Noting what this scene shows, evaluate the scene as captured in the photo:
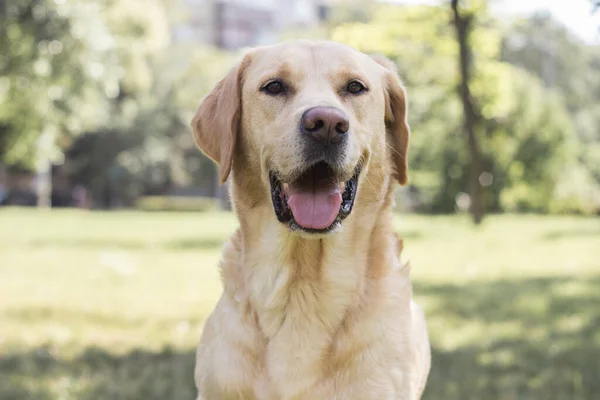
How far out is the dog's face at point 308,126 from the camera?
257cm

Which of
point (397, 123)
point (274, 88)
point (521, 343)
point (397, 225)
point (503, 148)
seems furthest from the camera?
point (503, 148)

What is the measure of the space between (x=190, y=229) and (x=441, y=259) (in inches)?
334

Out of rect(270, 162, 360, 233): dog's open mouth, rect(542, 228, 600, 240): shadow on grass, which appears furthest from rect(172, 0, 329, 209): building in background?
rect(270, 162, 360, 233): dog's open mouth

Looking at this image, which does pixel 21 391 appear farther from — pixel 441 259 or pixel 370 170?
pixel 441 259

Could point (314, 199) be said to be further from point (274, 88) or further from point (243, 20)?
point (243, 20)

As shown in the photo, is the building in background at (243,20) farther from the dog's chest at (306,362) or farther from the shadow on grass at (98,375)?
the dog's chest at (306,362)

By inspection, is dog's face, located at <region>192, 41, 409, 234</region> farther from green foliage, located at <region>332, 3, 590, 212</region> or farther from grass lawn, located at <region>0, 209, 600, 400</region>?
green foliage, located at <region>332, 3, 590, 212</region>

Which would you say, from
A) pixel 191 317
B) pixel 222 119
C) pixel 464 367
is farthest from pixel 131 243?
pixel 222 119

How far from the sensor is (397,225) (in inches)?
693

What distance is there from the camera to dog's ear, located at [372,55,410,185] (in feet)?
10.1

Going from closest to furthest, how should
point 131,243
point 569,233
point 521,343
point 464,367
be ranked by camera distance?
1. point 464,367
2. point 521,343
3. point 131,243
4. point 569,233

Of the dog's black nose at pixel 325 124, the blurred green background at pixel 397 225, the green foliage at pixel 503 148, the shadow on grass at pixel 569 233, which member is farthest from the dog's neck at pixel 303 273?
the green foliage at pixel 503 148

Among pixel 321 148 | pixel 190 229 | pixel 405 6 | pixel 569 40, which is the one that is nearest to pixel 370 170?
pixel 321 148

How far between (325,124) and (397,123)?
0.71 meters
